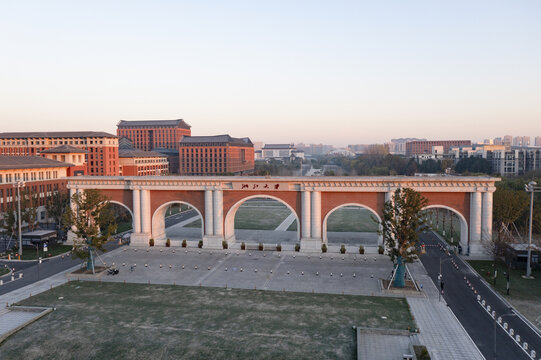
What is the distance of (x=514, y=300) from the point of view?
117ft

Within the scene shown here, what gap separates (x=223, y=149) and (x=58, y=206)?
9244cm

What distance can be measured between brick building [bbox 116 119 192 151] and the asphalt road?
16369 cm

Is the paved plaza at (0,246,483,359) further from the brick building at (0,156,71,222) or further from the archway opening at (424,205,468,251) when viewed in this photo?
the brick building at (0,156,71,222)

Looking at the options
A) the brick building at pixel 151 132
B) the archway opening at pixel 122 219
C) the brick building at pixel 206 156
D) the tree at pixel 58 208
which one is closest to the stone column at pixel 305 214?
the archway opening at pixel 122 219

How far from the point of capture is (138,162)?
5123 inches

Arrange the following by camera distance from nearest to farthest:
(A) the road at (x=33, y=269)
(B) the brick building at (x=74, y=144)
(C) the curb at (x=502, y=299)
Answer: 1. (C) the curb at (x=502, y=299)
2. (A) the road at (x=33, y=269)
3. (B) the brick building at (x=74, y=144)

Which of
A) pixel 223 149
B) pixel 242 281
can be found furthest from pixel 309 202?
pixel 223 149

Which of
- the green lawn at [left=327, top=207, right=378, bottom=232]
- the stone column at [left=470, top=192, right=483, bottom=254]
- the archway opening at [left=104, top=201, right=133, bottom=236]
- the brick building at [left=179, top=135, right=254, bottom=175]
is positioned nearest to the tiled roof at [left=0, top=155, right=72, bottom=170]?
the archway opening at [left=104, top=201, right=133, bottom=236]

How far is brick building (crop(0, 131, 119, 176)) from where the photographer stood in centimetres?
10975

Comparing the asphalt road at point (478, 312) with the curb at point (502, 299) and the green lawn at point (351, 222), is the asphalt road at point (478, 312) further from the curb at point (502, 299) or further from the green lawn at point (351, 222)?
the green lawn at point (351, 222)

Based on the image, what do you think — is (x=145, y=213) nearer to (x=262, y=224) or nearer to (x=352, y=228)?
(x=262, y=224)

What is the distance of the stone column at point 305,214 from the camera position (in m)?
54.0

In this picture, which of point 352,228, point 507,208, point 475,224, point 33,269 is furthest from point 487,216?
point 33,269

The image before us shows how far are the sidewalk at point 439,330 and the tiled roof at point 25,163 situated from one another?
217 ft
